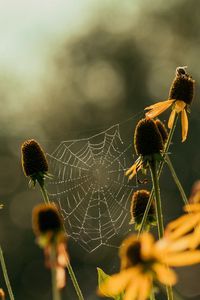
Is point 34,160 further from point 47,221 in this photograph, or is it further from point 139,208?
point 47,221

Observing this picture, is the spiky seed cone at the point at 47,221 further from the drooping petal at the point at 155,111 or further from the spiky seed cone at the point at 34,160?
the spiky seed cone at the point at 34,160

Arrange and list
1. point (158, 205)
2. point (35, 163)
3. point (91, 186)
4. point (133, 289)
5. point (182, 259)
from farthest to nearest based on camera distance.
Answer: point (91, 186)
point (35, 163)
point (158, 205)
point (133, 289)
point (182, 259)

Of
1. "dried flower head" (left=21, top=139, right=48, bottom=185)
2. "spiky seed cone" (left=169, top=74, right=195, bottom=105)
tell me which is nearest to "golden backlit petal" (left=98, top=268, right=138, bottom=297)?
"dried flower head" (left=21, top=139, right=48, bottom=185)

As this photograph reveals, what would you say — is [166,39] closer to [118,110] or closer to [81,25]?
[81,25]

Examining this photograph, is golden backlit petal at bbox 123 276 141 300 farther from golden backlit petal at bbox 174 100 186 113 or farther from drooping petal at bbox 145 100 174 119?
golden backlit petal at bbox 174 100 186 113

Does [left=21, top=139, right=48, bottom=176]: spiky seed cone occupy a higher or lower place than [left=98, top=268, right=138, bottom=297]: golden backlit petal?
lower

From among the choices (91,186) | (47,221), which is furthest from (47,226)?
(91,186)
